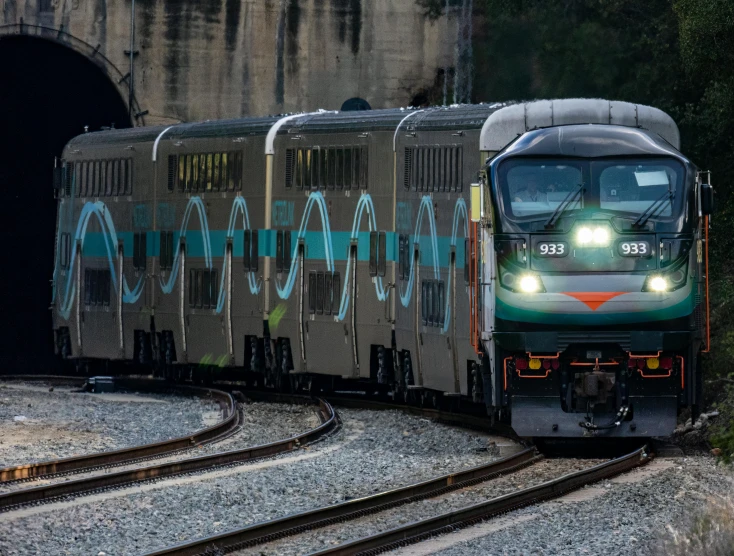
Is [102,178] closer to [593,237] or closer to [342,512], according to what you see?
[593,237]

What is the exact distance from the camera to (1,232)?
138ft

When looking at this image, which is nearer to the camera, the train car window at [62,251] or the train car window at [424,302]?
the train car window at [424,302]

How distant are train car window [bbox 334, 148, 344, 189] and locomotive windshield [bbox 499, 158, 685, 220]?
25.5 ft

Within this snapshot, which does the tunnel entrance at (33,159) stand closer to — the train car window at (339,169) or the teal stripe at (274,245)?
the teal stripe at (274,245)

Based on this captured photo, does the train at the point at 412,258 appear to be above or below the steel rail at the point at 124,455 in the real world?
above

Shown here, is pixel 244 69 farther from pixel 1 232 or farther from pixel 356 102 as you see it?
pixel 1 232

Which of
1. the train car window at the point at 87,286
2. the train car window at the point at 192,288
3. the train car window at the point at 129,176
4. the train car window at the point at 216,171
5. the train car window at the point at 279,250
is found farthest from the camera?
the train car window at the point at 87,286

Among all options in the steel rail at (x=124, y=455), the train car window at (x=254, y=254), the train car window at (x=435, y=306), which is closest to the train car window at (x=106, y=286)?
the train car window at (x=254, y=254)

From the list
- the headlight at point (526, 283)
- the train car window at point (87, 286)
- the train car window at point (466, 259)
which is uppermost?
the train car window at point (466, 259)

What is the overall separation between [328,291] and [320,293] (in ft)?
0.80

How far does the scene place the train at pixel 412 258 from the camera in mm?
17688

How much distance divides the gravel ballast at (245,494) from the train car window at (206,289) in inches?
302

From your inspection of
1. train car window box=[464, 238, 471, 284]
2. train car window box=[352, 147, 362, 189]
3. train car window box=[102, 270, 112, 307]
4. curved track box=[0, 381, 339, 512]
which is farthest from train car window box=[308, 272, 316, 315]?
train car window box=[102, 270, 112, 307]

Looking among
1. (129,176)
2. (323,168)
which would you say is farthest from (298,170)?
(129,176)
